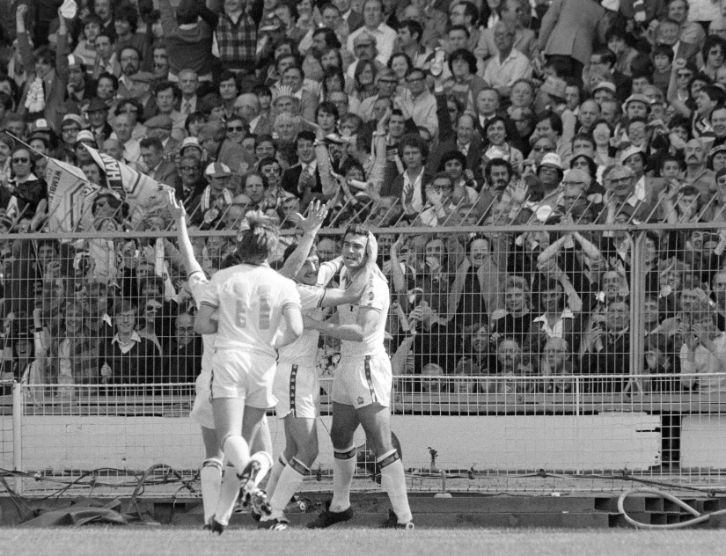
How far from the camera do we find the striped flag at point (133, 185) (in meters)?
12.9

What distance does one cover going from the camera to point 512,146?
14.9 meters

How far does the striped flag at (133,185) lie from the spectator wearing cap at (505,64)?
14.8ft

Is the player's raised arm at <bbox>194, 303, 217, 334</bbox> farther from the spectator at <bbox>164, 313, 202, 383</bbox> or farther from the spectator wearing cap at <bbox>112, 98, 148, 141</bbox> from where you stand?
the spectator wearing cap at <bbox>112, 98, 148, 141</bbox>

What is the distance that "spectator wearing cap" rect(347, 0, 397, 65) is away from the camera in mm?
16797

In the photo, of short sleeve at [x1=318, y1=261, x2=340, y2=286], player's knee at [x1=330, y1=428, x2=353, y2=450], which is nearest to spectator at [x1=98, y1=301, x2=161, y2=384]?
short sleeve at [x1=318, y1=261, x2=340, y2=286]

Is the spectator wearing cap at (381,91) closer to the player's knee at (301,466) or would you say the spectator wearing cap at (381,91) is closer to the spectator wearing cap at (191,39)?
the spectator wearing cap at (191,39)

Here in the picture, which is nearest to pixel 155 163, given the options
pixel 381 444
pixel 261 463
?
pixel 381 444

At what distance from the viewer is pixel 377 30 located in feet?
55.7

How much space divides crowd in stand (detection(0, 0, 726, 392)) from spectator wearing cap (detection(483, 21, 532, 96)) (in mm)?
24

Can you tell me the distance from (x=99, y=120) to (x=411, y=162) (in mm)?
4334

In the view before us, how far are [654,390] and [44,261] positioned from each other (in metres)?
5.03

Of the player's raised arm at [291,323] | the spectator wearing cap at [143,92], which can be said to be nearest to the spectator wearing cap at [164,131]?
the spectator wearing cap at [143,92]

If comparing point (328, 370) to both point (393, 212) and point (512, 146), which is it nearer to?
point (393, 212)

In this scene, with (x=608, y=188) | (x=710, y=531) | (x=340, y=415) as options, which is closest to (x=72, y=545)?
(x=340, y=415)
